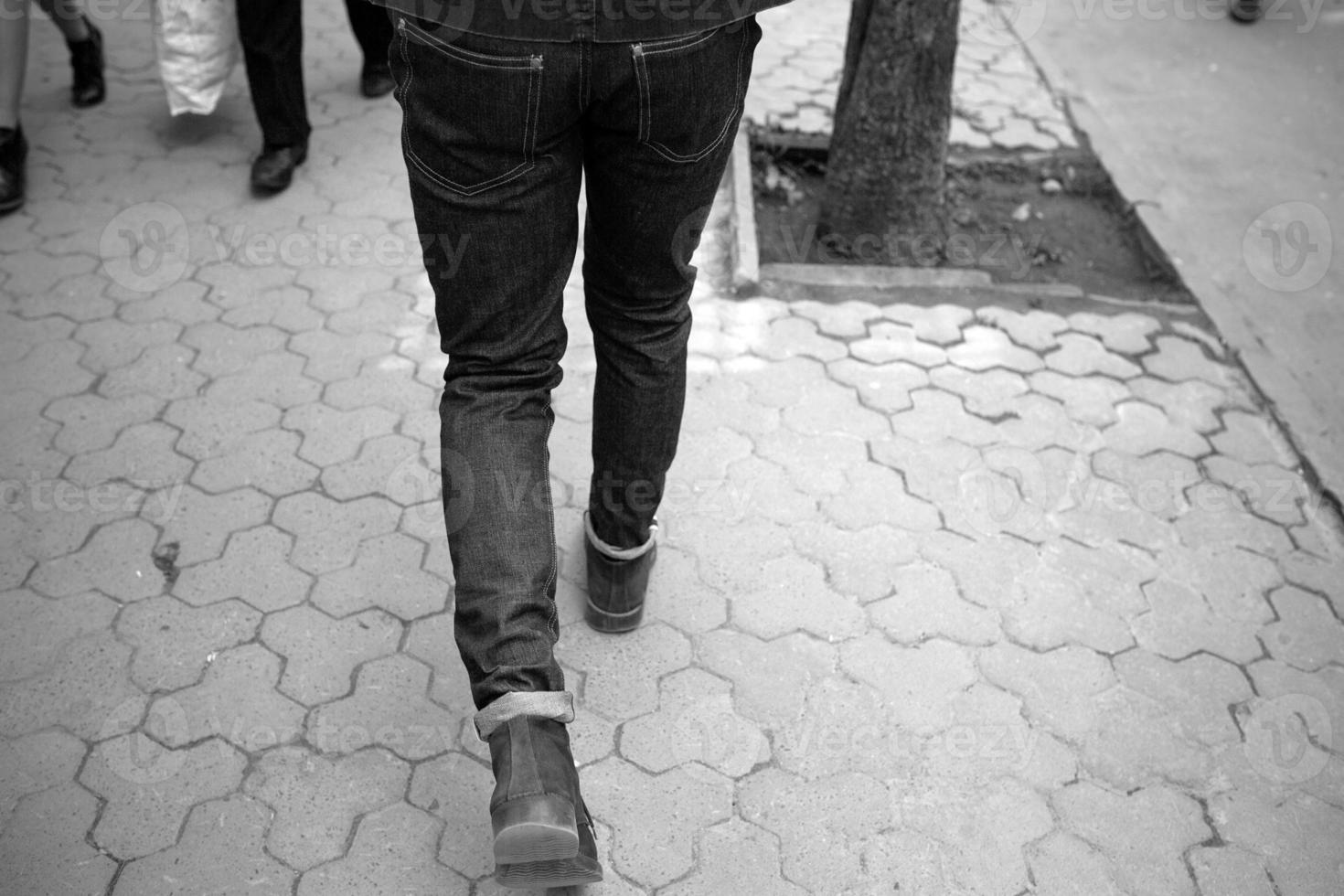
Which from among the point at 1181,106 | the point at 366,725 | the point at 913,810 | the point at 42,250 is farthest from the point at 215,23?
the point at 1181,106

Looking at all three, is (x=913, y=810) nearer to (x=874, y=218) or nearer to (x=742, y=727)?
(x=742, y=727)

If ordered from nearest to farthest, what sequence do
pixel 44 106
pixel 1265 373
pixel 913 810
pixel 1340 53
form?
1. pixel 913 810
2. pixel 1265 373
3. pixel 44 106
4. pixel 1340 53

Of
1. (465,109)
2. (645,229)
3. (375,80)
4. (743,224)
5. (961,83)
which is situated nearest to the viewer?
(465,109)

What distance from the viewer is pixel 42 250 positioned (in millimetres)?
3588

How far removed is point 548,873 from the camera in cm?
169

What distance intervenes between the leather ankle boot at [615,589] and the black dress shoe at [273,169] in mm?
2307

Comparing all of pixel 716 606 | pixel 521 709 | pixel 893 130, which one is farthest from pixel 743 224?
pixel 521 709

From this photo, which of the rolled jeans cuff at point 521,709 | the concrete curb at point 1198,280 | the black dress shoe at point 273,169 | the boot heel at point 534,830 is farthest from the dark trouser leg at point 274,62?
the concrete curb at point 1198,280

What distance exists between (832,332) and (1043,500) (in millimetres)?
894

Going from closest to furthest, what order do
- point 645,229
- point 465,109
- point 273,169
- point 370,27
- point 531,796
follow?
point 465,109
point 531,796
point 645,229
point 273,169
point 370,27

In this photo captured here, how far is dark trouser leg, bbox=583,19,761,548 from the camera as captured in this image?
5.25 ft

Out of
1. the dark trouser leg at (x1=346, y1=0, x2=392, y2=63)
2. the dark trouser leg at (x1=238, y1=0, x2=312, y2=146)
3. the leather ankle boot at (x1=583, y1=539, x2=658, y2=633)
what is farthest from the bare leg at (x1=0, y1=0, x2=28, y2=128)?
the leather ankle boot at (x1=583, y1=539, x2=658, y2=633)

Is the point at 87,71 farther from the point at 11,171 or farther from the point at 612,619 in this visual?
the point at 612,619

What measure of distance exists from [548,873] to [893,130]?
2.82 m
